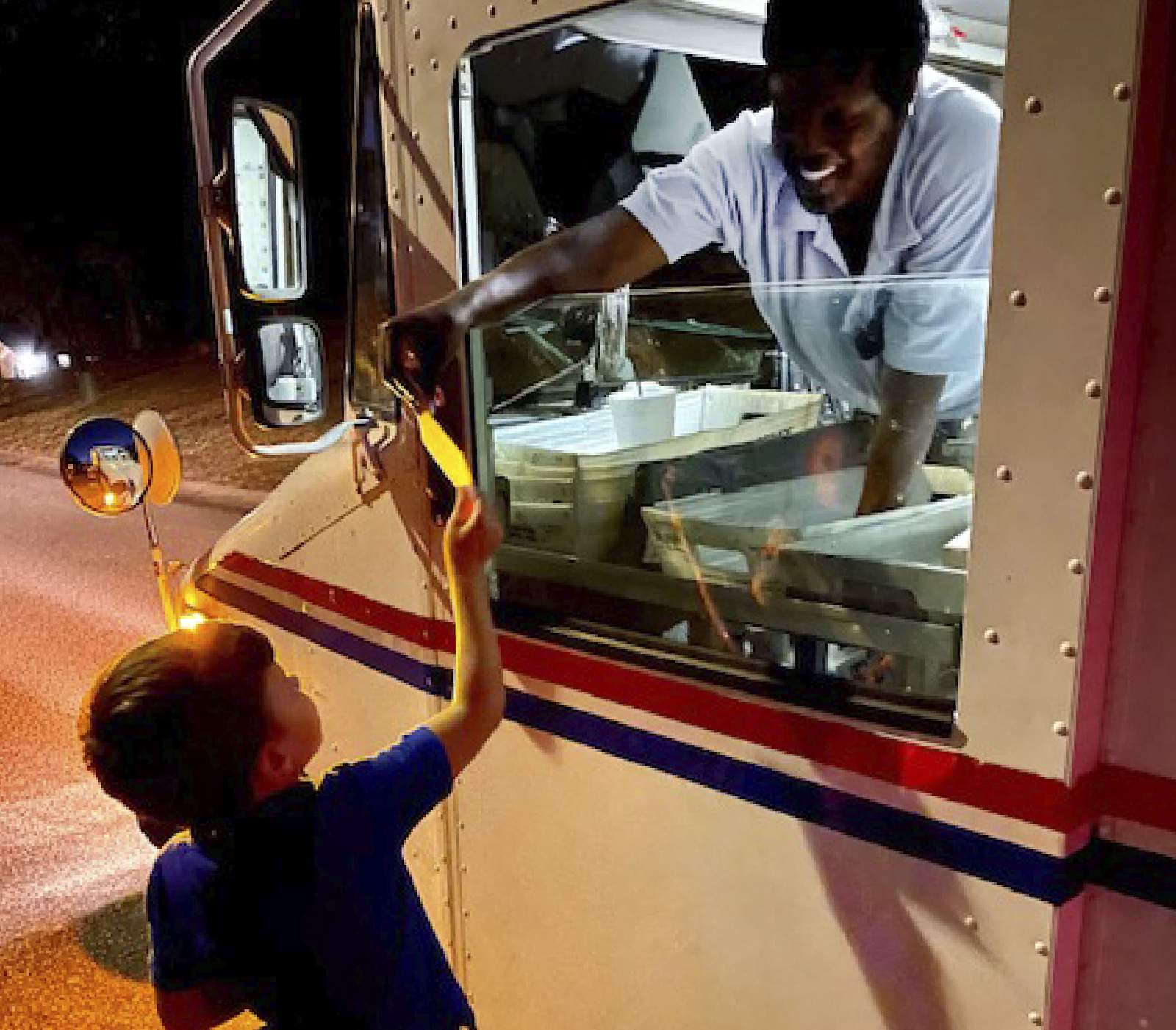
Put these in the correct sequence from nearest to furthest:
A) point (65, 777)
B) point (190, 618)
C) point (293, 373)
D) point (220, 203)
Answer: point (220, 203), point (293, 373), point (190, 618), point (65, 777)

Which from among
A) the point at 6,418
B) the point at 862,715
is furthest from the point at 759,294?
the point at 6,418

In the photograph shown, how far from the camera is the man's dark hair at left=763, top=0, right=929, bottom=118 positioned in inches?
59.4

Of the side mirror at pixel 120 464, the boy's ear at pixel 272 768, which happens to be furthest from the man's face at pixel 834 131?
the side mirror at pixel 120 464

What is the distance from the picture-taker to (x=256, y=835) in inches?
51.9

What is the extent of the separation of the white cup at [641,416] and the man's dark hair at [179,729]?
113 centimetres

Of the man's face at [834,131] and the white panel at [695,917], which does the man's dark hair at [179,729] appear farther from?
the man's face at [834,131]

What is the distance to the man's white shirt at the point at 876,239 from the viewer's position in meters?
1.58

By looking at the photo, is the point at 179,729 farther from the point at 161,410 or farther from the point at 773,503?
the point at 161,410

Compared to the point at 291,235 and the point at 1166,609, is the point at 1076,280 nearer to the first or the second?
the point at 1166,609

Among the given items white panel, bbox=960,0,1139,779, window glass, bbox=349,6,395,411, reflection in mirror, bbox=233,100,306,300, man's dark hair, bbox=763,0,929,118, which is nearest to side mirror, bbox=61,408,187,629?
reflection in mirror, bbox=233,100,306,300

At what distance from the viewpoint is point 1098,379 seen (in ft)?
3.58

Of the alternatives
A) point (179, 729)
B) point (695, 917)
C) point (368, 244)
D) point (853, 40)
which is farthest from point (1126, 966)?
point (368, 244)

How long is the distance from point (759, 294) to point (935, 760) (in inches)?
42.4

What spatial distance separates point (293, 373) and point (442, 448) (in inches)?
23.2
